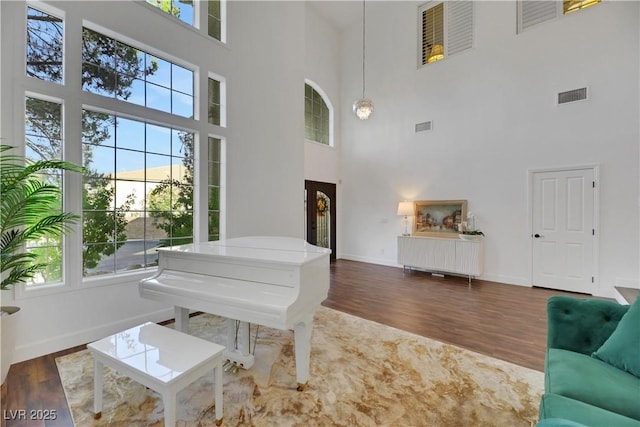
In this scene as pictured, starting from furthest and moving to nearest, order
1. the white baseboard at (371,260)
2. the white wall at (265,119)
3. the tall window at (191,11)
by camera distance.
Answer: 1. the white baseboard at (371,260)
2. the white wall at (265,119)
3. the tall window at (191,11)

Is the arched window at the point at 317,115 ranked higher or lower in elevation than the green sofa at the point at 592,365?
higher

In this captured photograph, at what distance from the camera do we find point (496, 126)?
495cm

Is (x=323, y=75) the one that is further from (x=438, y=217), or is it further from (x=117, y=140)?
(x=117, y=140)

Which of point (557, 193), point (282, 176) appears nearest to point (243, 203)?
point (282, 176)

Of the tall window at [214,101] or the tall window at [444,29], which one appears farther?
the tall window at [444,29]

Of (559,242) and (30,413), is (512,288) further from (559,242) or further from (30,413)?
(30,413)

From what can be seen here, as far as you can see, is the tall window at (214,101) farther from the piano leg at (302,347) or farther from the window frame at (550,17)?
the window frame at (550,17)

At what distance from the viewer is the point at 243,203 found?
3.97 meters

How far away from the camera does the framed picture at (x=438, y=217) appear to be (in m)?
5.38

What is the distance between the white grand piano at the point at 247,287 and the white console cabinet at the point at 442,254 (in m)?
3.84

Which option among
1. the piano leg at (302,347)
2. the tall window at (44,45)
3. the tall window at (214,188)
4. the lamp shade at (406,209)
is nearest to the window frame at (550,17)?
the lamp shade at (406,209)

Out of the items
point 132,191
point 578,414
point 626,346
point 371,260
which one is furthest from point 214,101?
point 371,260

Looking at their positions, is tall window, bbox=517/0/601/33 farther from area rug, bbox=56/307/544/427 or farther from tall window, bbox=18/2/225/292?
area rug, bbox=56/307/544/427

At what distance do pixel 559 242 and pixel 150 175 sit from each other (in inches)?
238
